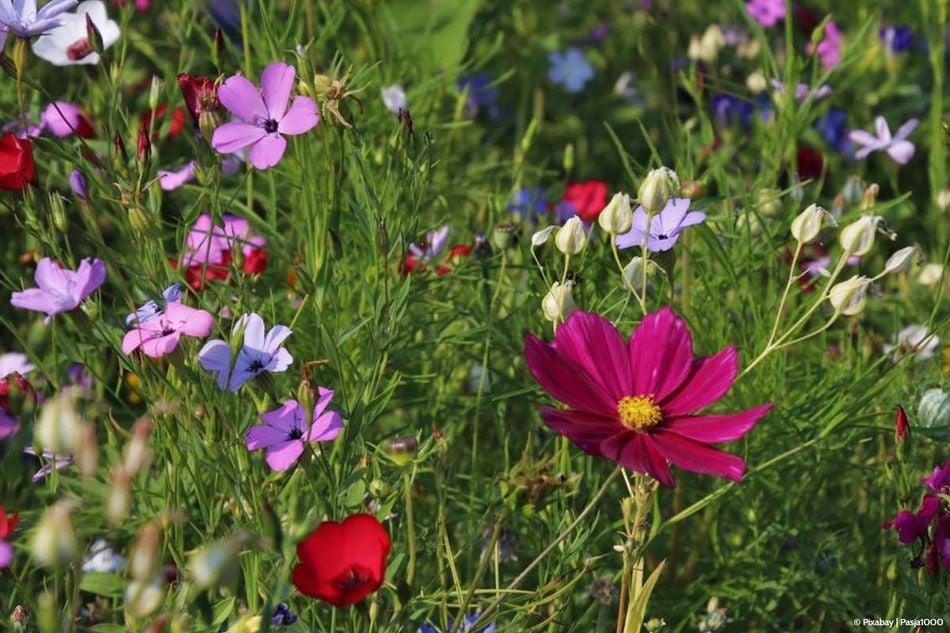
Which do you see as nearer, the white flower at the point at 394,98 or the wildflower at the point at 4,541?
the wildflower at the point at 4,541

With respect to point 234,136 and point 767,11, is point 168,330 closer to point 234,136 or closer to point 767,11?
point 234,136

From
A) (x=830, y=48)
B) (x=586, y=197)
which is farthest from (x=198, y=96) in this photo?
(x=830, y=48)

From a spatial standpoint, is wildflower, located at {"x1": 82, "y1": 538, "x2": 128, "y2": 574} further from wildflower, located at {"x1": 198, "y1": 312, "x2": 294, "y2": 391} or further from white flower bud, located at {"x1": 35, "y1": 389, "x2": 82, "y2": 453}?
white flower bud, located at {"x1": 35, "y1": 389, "x2": 82, "y2": 453}

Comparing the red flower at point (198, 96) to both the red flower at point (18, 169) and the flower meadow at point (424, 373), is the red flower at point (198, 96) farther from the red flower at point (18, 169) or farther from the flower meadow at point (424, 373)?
the red flower at point (18, 169)

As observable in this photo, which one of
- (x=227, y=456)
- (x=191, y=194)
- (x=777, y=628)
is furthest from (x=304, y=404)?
(x=191, y=194)

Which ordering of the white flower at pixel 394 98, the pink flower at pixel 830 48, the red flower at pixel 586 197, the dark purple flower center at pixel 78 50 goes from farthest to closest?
Result: the pink flower at pixel 830 48 < the red flower at pixel 586 197 < the white flower at pixel 394 98 < the dark purple flower center at pixel 78 50

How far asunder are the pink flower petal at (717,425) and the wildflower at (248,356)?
29 centimetres

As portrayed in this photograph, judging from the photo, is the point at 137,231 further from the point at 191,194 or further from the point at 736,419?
the point at 191,194

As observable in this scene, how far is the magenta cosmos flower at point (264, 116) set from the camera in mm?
1008

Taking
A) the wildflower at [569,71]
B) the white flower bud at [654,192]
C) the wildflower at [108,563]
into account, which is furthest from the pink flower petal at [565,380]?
Result: the wildflower at [569,71]

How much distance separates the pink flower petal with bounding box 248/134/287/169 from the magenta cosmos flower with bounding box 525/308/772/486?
25 centimetres

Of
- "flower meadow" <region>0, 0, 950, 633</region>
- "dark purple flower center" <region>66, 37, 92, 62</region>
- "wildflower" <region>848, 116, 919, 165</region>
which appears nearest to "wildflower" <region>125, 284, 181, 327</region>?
"flower meadow" <region>0, 0, 950, 633</region>

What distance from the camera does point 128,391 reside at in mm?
1626

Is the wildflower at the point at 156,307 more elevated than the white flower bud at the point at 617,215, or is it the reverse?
the white flower bud at the point at 617,215
